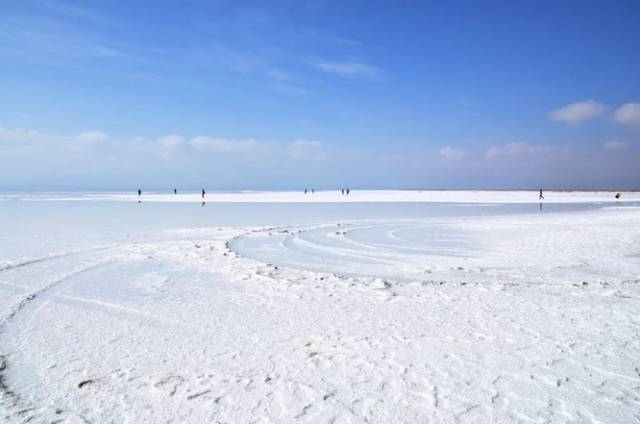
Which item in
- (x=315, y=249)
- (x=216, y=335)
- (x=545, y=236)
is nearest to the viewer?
(x=216, y=335)

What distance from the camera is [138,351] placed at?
4785mm

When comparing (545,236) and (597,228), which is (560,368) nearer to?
(545,236)

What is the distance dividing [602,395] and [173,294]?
629 centimetres

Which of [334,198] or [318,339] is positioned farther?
[334,198]

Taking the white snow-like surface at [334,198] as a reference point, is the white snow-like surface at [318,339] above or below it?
below

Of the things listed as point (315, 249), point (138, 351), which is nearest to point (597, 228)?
point (315, 249)

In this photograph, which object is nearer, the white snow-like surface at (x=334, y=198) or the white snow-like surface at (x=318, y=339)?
the white snow-like surface at (x=318, y=339)

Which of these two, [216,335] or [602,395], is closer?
[602,395]

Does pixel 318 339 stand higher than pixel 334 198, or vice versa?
pixel 334 198

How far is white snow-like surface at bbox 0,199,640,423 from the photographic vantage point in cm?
370

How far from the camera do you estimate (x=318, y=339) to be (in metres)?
5.19

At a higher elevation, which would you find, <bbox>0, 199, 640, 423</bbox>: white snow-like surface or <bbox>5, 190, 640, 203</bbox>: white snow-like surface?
<bbox>5, 190, 640, 203</bbox>: white snow-like surface

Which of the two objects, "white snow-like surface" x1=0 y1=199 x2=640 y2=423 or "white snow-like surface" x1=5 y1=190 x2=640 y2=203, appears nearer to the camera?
"white snow-like surface" x1=0 y1=199 x2=640 y2=423

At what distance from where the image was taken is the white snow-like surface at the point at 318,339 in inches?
146
